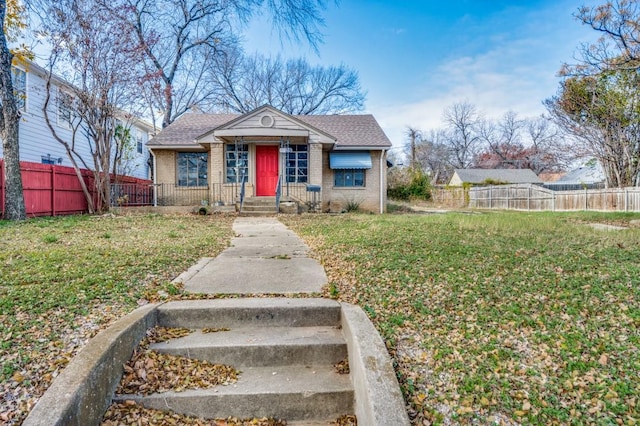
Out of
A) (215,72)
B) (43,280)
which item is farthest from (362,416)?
(215,72)

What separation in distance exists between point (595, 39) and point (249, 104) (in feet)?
83.8

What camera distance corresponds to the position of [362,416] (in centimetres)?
225

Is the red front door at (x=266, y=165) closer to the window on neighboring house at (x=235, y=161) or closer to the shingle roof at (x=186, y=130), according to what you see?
the window on neighboring house at (x=235, y=161)

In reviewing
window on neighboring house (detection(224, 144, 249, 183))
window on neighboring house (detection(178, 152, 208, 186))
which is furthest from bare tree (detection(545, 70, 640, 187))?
window on neighboring house (detection(178, 152, 208, 186))

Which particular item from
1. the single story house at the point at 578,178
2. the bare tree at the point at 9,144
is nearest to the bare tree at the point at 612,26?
the bare tree at the point at 9,144

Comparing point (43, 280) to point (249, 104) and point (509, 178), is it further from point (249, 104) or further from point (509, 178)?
point (509, 178)

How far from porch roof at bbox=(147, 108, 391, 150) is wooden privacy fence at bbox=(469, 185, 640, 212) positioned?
1287 cm

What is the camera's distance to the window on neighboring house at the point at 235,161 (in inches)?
598

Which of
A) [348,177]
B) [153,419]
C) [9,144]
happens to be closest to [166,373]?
[153,419]

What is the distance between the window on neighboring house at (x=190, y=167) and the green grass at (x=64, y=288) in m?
9.24

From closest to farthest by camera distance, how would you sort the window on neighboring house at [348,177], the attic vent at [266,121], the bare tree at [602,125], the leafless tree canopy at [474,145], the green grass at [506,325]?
the green grass at [506,325]
the attic vent at [266,121]
the window on neighboring house at [348,177]
the bare tree at [602,125]
the leafless tree canopy at [474,145]

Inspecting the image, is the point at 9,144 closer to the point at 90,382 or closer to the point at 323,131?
the point at 323,131

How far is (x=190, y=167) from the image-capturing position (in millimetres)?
16109

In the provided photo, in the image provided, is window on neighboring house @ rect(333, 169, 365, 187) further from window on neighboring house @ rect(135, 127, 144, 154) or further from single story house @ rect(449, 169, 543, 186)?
single story house @ rect(449, 169, 543, 186)
